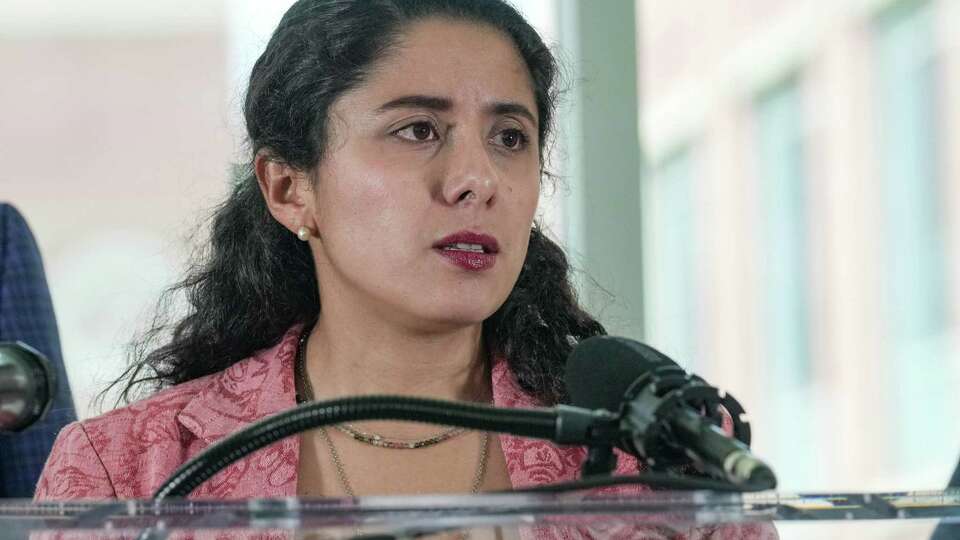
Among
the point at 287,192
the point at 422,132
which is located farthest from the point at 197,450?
the point at 422,132

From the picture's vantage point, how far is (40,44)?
3.83 meters

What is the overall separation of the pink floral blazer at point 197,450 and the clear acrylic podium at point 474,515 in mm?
686

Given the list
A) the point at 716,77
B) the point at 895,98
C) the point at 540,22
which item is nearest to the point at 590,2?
the point at 540,22

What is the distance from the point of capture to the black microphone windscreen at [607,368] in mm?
942

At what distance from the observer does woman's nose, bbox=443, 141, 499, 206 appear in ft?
5.04

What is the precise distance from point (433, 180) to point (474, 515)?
2.54 feet

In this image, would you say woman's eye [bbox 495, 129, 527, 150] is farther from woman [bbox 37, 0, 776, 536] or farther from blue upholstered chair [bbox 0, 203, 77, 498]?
blue upholstered chair [bbox 0, 203, 77, 498]

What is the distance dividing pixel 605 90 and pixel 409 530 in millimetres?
1775

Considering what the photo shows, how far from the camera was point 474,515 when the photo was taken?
83cm

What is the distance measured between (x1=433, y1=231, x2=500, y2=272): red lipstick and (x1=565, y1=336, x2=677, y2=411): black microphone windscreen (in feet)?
1.62

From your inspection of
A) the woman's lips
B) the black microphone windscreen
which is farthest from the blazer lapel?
the black microphone windscreen

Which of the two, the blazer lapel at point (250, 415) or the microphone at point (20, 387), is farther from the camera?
the blazer lapel at point (250, 415)

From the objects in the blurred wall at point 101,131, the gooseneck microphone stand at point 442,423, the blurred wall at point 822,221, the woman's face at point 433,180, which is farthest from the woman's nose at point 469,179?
the blurred wall at point 822,221

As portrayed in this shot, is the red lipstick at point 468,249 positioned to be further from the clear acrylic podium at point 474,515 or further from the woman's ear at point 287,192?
the clear acrylic podium at point 474,515
